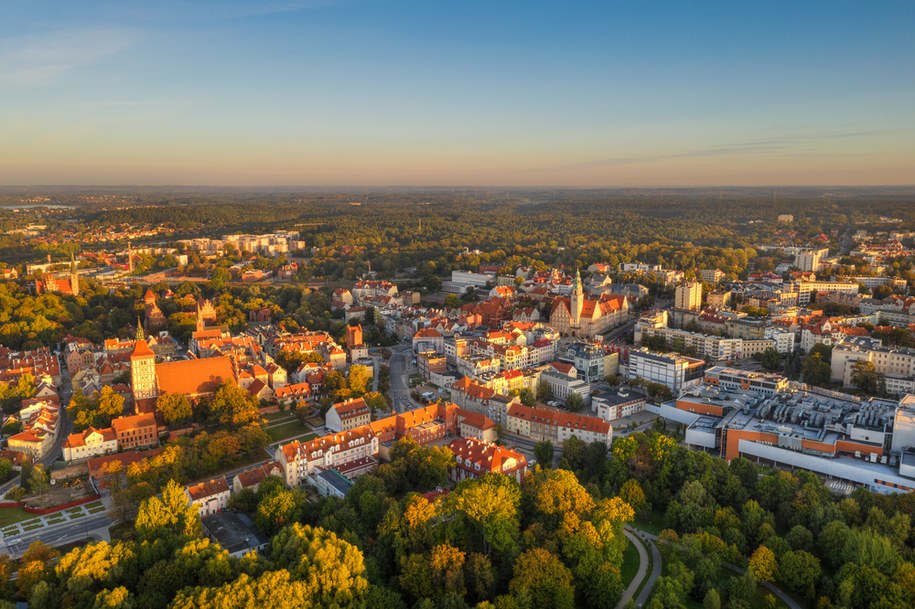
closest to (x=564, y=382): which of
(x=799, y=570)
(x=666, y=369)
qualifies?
(x=666, y=369)

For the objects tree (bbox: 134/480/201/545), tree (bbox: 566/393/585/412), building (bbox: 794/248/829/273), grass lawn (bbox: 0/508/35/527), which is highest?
building (bbox: 794/248/829/273)

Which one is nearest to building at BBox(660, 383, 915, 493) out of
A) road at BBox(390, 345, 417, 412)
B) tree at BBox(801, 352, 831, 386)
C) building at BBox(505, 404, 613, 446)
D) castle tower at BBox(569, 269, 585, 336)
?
building at BBox(505, 404, 613, 446)

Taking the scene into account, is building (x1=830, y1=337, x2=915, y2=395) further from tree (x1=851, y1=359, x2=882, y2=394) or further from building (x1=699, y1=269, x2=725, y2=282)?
building (x1=699, y1=269, x2=725, y2=282)

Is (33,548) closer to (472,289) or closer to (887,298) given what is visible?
(472,289)

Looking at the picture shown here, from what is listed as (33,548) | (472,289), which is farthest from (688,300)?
(33,548)

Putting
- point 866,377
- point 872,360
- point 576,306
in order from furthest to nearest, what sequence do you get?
point 576,306 < point 872,360 < point 866,377

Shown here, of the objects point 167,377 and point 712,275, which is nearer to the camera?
point 167,377

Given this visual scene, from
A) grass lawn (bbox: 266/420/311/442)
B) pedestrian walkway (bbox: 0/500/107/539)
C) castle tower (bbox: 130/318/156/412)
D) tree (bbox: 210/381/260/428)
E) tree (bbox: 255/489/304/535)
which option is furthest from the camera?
castle tower (bbox: 130/318/156/412)

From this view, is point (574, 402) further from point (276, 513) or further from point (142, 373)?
point (142, 373)
